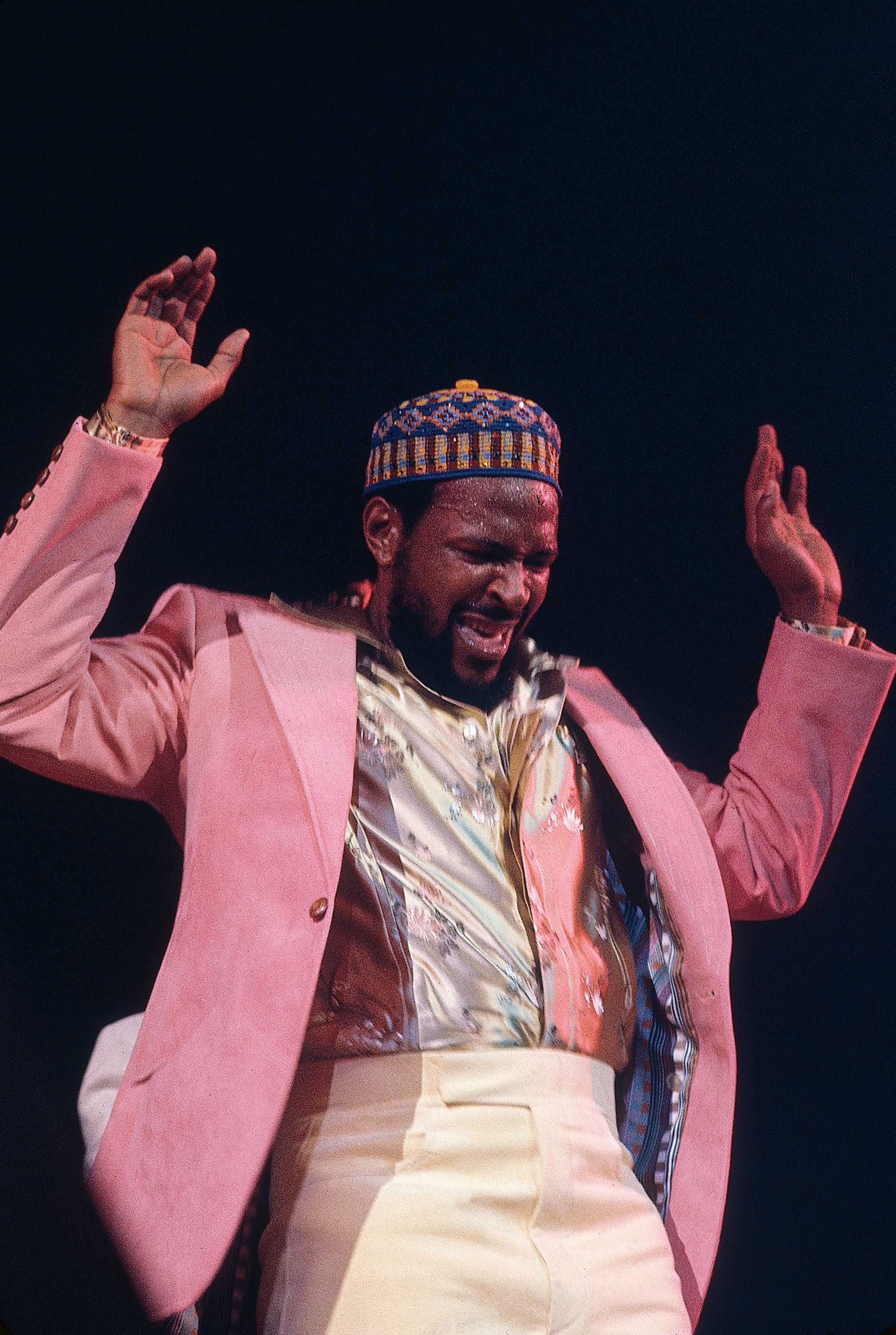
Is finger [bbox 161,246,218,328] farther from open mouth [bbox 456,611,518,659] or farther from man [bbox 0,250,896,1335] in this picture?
open mouth [bbox 456,611,518,659]

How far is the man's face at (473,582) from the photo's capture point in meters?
2.08

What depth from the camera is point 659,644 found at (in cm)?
252

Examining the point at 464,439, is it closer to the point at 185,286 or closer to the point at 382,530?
the point at 382,530

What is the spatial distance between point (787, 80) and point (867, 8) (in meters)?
0.20

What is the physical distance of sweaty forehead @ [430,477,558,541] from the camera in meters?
2.09

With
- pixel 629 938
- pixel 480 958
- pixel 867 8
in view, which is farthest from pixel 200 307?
pixel 867 8

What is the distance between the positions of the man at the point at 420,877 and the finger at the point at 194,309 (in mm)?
12

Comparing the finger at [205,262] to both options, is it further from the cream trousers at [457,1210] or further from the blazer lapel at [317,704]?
the cream trousers at [457,1210]

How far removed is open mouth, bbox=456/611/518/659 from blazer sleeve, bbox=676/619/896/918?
17.4 inches

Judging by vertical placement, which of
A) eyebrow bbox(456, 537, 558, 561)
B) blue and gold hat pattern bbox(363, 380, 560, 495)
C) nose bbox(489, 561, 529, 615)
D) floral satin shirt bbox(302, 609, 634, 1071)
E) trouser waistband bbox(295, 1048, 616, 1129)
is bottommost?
trouser waistband bbox(295, 1048, 616, 1129)

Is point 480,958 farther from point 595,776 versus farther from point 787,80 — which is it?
point 787,80

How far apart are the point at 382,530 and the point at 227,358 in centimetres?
44

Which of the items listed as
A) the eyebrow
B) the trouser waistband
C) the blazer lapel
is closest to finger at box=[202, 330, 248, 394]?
the blazer lapel

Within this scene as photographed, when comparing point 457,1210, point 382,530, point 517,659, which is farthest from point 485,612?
point 457,1210
